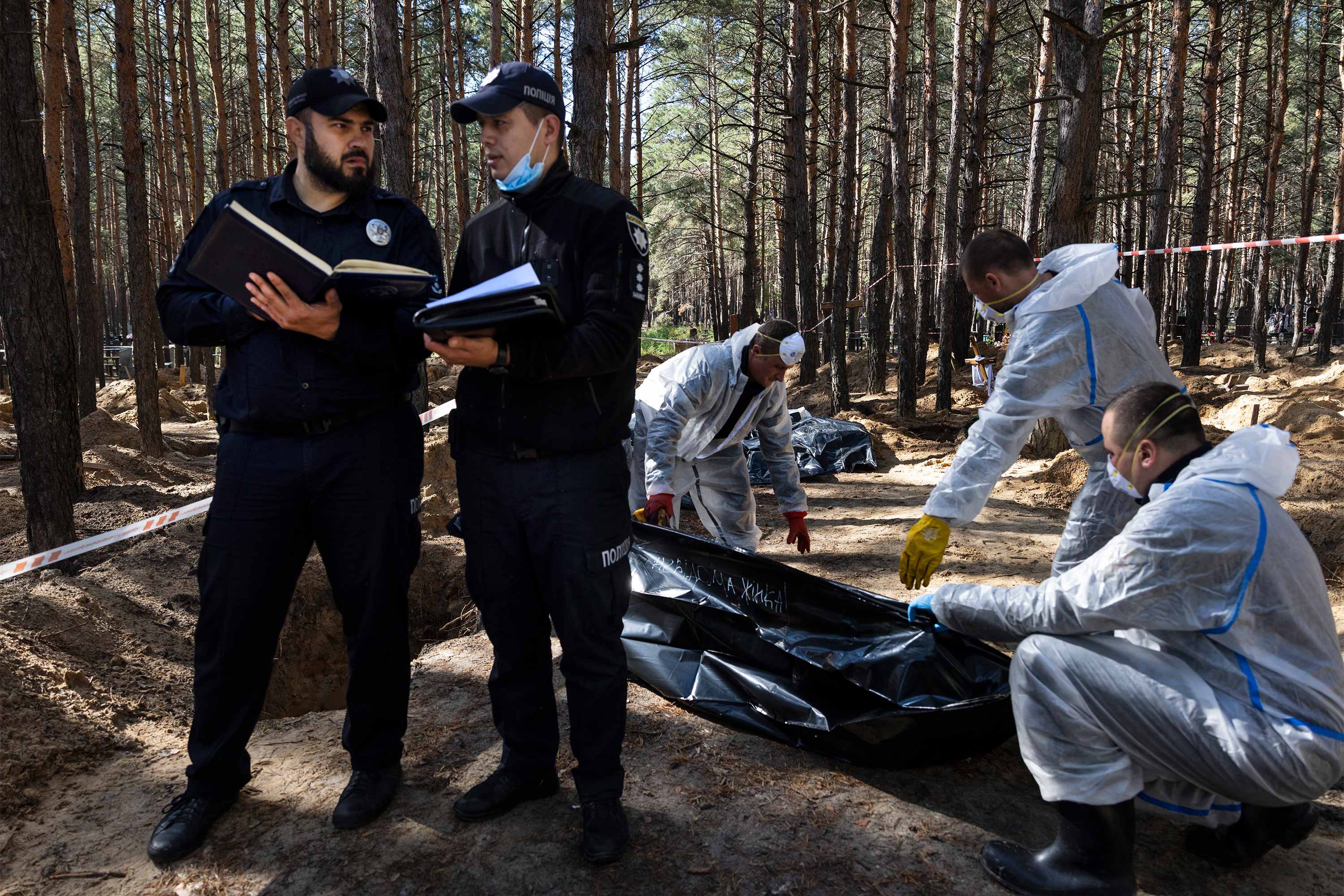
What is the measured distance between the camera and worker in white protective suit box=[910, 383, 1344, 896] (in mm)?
2262

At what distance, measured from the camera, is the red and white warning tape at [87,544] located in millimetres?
4527

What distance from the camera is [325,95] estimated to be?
102 inches

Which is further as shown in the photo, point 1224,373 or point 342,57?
point 342,57

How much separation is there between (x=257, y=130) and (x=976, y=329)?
61.7 feet

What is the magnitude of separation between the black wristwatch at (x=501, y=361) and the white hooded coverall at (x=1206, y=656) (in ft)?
5.31

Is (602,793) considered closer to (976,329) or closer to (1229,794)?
Result: (1229,794)

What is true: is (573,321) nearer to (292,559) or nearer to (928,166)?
(292,559)

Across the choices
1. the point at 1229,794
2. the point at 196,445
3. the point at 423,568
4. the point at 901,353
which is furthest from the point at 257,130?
the point at 1229,794

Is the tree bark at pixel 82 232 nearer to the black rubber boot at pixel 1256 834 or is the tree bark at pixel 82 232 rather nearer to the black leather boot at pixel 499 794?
the black leather boot at pixel 499 794

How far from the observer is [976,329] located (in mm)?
25438

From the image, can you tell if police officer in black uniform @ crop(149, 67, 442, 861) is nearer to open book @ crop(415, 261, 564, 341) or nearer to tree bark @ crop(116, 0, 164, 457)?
open book @ crop(415, 261, 564, 341)

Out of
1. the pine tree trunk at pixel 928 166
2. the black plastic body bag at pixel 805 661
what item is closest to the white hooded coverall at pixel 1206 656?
the black plastic body bag at pixel 805 661

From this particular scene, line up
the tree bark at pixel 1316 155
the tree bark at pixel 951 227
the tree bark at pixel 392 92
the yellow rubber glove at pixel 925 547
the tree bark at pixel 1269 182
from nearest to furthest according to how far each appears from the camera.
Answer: the yellow rubber glove at pixel 925 547 < the tree bark at pixel 392 92 < the tree bark at pixel 951 227 < the tree bark at pixel 1269 182 < the tree bark at pixel 1316 155

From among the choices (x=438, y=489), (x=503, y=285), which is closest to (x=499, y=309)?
(x=503, y=285)
